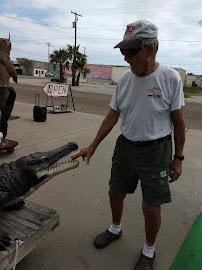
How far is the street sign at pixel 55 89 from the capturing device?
11233mm

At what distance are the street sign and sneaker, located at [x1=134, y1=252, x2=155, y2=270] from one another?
8.88 m

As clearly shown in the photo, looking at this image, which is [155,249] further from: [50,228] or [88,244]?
[50,228]

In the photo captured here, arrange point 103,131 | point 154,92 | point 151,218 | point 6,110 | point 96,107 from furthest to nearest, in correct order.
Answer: point 96,107, point 6,110, point 103,131, point 151,218, point 154,92

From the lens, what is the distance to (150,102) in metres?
2.61

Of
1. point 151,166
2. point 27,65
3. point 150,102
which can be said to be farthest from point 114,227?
point 27,65

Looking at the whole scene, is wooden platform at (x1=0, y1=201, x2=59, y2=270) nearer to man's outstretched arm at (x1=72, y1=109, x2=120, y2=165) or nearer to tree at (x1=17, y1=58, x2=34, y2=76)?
man's outstretched arm at (x1=72, y1=109, x2=120, y2=165)

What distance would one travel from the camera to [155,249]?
124 inches

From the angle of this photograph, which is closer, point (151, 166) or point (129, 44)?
point (129, 44)

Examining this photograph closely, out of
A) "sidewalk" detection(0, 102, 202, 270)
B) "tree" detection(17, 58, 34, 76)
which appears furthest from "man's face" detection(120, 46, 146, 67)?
"tree" detection(17, 58, 34, 76)

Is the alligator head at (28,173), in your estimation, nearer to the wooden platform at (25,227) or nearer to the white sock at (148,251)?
the wooden platform at (25,227)

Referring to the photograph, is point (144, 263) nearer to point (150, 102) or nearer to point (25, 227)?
point (25, 227)

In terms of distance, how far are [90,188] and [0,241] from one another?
2157mm

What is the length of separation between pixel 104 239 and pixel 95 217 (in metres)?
0.53

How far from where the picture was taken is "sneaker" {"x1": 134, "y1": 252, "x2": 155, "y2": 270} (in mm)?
2797
